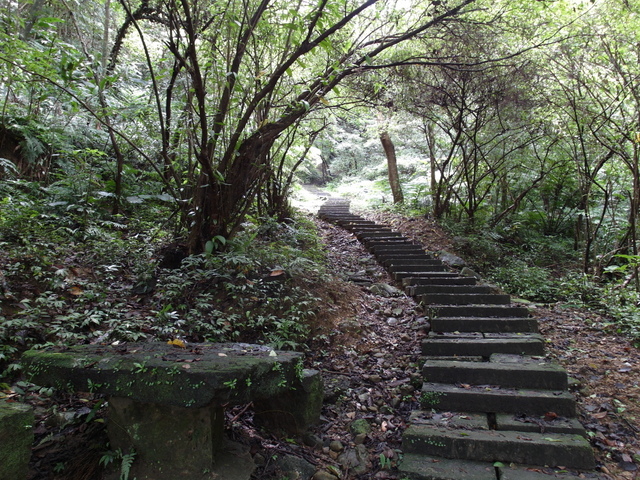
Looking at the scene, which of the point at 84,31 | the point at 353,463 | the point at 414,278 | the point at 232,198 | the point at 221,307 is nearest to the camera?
the point at 353,463

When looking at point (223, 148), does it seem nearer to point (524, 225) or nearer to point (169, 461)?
point (169, 461)

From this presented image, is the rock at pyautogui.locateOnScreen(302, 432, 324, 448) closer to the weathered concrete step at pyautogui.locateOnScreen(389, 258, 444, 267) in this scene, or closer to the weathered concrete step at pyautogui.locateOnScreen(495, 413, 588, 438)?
the weathered concrete step at pyautogui.locateOnScreen(495, 413, 588, 438)

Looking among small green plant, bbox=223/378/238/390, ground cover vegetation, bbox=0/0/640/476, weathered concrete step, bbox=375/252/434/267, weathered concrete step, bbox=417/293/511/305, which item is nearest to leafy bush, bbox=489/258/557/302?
ground cover vegetation, bbox=0/0/640/476

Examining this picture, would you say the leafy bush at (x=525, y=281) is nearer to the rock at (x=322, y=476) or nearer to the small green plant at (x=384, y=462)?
the small green plant at (x=384, y=462)

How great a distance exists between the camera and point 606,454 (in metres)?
2.88

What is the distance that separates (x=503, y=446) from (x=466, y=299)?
2494 millimetres

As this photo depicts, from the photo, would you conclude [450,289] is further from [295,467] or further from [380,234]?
[295,467]

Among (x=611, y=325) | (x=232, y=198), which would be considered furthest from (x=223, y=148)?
(x=611, y=325)

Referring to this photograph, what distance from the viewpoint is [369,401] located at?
3498 mm

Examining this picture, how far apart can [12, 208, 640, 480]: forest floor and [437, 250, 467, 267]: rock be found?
1.65 meters

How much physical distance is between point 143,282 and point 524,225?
925 cm

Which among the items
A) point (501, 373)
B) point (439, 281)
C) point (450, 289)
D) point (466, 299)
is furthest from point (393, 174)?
point (501, 373)

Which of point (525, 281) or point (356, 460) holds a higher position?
point (525, 281)

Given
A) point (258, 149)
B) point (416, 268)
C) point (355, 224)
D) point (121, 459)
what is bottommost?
point (121, 459)
